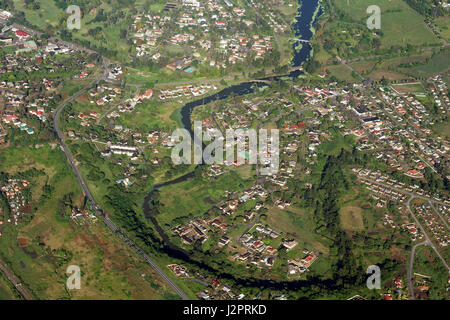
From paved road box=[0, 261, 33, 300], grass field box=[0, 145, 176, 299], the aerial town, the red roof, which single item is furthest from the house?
paved road box=[0, 261, 33, 300]

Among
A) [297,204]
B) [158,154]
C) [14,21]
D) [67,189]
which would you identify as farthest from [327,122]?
[14,21]

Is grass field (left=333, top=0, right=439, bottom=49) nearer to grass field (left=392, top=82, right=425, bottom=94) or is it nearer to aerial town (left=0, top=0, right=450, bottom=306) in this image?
aerial town (left=0, top=0, right=450, bottom=306)

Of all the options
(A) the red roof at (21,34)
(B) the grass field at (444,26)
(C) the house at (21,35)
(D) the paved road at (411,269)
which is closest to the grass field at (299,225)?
(D) the paved road at (411,269)

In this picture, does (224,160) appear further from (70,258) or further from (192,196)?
(70,258)

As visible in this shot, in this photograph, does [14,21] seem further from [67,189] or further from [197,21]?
[67,189]

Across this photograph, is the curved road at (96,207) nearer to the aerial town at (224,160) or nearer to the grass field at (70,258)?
the aerial town at (224,160)

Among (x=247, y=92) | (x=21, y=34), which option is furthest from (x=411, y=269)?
(x=21, y=34)
